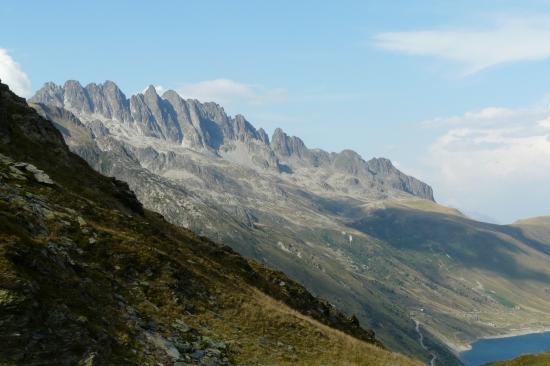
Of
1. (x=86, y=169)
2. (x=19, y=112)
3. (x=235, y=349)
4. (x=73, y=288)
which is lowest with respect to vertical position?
(x=235, y=349)

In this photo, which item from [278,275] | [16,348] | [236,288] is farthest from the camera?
[278,275]

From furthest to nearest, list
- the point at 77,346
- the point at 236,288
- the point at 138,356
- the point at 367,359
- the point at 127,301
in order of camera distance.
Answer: the point at 236,288 < the point at 367,359 < the point at 127,301 < the point at 138,356 < the point at 77,346

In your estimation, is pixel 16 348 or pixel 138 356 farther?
pixel 138 356

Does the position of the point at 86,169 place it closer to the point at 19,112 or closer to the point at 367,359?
the point at 19,112

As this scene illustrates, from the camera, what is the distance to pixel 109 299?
28453 millimetres

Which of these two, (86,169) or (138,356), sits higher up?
(86,169)

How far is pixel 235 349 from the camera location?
3042cm

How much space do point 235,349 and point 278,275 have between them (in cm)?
3966

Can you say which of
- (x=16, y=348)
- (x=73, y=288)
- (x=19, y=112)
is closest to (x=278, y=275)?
(x=19, y=112)

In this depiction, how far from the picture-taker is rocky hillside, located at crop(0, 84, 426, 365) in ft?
71.8

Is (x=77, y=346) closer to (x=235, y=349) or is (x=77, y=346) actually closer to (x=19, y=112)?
(x=235, y=349)

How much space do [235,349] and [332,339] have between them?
9857mm

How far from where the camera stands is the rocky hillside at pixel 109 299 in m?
21.9

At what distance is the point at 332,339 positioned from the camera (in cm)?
3747
